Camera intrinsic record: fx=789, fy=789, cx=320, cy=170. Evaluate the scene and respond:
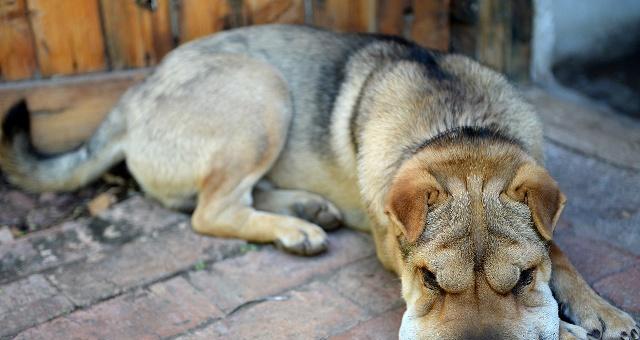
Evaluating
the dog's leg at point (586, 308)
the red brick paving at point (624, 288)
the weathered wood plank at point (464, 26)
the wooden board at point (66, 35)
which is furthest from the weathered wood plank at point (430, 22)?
the dog's leg at point (586, 308)

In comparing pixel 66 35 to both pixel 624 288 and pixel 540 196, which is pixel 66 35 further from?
pixel 624 288

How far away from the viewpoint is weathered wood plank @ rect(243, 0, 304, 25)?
17.2 feet

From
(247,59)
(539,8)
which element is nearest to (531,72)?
(539,8)

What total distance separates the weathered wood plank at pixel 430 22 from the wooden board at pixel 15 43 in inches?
106

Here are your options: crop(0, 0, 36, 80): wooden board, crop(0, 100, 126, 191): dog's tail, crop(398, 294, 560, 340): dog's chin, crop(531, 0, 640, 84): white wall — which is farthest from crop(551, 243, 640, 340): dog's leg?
crop(0, 0, 36, 80): wooden board

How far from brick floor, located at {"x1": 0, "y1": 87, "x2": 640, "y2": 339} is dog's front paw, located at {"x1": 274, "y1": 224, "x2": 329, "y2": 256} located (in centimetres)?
5

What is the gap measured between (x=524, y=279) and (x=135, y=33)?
310cm

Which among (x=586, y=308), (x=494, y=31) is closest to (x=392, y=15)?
(x=494, y=31)

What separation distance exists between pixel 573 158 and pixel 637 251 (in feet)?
3.84

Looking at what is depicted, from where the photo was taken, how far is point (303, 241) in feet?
13.4

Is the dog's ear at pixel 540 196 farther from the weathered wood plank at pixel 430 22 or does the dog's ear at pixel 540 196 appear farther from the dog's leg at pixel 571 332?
the weathered wood plank at pixel 430 22

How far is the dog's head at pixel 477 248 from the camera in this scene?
9.22 ft

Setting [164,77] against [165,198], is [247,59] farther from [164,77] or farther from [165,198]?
[165,198]

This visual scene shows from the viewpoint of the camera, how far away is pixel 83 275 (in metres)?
3.95
